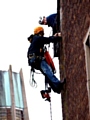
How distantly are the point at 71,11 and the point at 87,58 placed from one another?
1.58 metres

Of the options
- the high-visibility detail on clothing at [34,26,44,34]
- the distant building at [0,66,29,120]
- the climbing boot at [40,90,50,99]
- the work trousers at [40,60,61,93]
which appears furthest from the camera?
the distant building at [0,66,29,120]

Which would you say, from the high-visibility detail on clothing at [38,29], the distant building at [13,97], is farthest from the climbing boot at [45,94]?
the distant building at [13,97]

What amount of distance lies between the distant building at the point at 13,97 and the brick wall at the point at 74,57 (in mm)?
28782

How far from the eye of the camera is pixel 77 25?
9938 millimetres

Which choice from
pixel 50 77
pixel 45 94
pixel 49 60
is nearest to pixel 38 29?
pixel 49 60

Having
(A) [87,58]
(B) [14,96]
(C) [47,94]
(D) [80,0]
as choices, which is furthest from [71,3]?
(B) [14,96]

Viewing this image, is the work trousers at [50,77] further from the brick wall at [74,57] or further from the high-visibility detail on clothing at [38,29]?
the high-visibility detail on clothing at [38,29]

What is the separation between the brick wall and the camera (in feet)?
30.7

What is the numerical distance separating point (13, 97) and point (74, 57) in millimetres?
31867

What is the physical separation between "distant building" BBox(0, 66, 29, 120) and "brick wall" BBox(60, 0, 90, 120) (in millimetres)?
28782

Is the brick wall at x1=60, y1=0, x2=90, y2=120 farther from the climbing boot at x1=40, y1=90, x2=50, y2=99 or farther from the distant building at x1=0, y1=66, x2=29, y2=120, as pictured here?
the distant building at x1=0, y1=66, x2=29, y2=120

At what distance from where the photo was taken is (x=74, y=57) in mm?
10203

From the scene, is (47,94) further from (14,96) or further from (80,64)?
(14,96)

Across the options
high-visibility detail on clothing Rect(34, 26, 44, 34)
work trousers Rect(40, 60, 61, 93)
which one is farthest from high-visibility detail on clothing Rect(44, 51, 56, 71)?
high-visibility detail on clothing Rect(34, 26, 44, 34)
